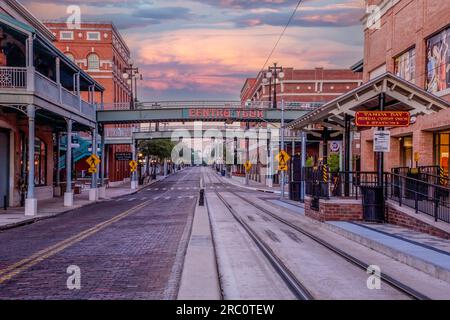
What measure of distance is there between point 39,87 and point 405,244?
65.3 feet

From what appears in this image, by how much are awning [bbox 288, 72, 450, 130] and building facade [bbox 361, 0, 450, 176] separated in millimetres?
8596

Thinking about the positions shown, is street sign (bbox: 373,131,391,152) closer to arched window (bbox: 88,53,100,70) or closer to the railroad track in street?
the railroad track in street

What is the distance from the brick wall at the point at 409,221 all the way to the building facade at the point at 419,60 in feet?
37.7

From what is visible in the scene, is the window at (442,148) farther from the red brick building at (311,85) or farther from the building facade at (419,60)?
the red brick building at (311,85)

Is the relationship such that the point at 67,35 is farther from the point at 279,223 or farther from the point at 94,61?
the point at 279,223

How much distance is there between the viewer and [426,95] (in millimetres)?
19031

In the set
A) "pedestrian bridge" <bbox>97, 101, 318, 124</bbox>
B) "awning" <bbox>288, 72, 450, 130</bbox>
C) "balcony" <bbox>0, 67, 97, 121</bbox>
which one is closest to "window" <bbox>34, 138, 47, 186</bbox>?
"balcony" <bbox>0, 67, 97, 121</bbox>

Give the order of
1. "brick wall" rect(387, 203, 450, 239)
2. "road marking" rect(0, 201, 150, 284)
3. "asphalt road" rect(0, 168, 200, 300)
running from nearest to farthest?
"asphalt road" rect(0, 168, 200, 300), "road marking" rect(0, 201, 150, 284), "brick wall" rect(387, 203, 450, 239)

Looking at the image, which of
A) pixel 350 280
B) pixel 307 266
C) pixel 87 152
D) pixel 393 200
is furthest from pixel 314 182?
pixel 87 152

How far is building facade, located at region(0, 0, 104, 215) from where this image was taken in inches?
1020

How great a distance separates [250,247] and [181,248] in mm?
1739

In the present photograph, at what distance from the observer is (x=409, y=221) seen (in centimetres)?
1673

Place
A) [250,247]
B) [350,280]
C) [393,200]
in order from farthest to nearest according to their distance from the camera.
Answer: [393,200] < [250,247] < [350,280]
